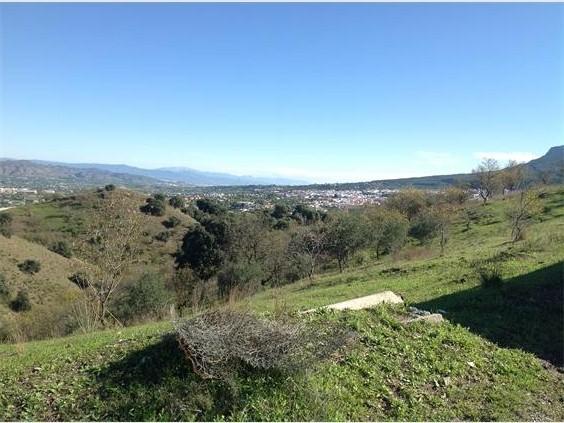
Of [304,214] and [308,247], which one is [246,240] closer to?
[308,247]

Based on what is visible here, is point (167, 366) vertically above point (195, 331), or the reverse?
point (195, 331)

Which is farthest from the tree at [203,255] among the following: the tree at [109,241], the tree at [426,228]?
the tree at [109,241]

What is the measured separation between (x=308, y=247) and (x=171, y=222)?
35141mm

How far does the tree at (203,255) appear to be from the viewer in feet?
133

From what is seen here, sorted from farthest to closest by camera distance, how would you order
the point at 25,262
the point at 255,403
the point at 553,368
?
the point at 25,262 < the point at 553,368 < the point at 255,403

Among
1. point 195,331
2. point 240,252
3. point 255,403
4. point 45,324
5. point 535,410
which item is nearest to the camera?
point 255,403

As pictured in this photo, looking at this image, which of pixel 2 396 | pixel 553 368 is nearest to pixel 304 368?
pixel 2 396

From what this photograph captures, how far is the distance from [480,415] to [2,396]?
6.15 metres

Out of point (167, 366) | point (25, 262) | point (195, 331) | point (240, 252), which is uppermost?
point (195, 331)

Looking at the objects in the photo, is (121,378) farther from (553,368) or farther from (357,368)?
(553,368)

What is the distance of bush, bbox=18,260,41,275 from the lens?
1742 inches

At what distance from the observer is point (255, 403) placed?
5723 millimetres

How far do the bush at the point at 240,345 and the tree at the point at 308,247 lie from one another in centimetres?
2808

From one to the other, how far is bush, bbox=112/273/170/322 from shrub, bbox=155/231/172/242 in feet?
116
